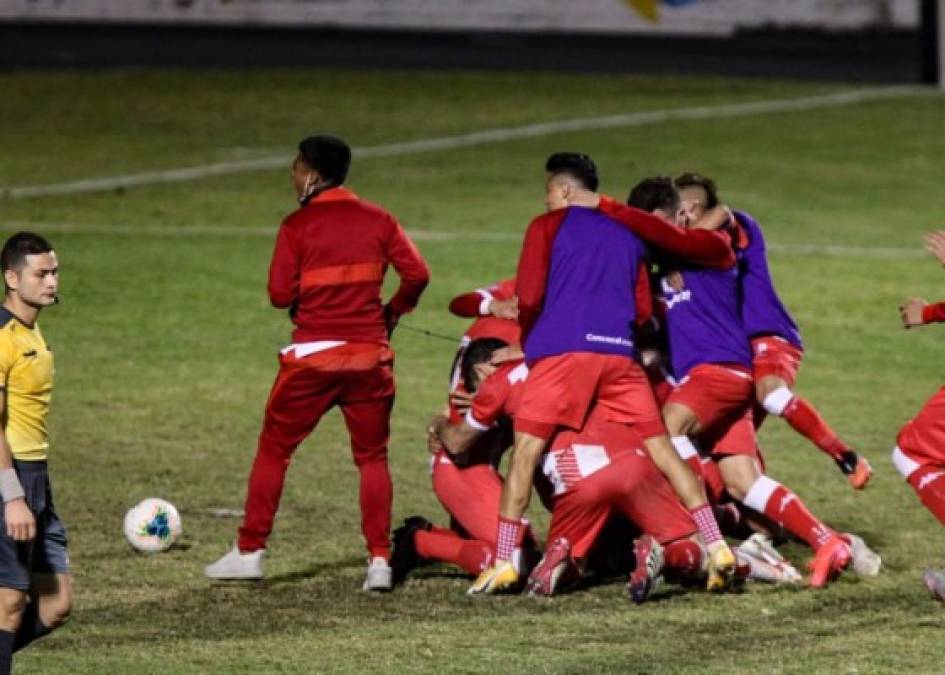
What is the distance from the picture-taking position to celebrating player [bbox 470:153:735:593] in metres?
10.5

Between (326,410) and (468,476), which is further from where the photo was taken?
(468,476)

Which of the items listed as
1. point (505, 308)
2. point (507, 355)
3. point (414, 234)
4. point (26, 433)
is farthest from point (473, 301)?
point (414, 234)

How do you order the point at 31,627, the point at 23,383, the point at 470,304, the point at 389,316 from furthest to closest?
the point at 470,304
the point at 389,316
the point at 31,627
the point at 23,383

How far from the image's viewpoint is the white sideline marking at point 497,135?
2680 cm

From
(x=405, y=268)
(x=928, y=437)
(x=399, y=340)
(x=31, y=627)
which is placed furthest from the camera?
(x=399, y=340)

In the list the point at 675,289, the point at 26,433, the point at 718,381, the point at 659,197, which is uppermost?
the point at 659,197

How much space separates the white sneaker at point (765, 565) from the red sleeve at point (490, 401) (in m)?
1.36

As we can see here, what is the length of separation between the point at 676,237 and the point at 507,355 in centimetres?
103

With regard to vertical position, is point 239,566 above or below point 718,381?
below

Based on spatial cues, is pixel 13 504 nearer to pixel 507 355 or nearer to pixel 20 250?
pixel 20 250

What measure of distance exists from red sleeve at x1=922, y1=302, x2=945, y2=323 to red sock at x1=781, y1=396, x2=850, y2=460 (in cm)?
120

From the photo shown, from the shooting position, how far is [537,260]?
10516mm

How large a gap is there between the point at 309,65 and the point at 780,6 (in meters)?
8.11

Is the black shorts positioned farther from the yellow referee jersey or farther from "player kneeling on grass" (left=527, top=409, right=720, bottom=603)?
"player kneeling on grass" (left=527, top=409, right=720, bottom=603)
